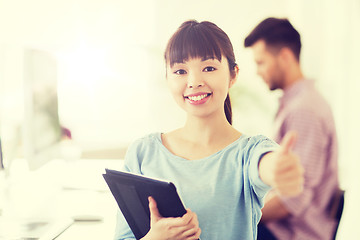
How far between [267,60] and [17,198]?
1.23 metres

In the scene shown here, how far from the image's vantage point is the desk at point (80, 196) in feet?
3.93

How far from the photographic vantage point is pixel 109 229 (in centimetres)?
120

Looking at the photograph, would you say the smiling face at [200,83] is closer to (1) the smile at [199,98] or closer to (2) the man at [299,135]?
(1) the smile at [199,98]

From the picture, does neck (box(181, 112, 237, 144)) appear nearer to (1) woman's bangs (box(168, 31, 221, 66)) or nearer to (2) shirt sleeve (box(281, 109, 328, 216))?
(1) woman's bangs (box(168, 31, 221, 66))

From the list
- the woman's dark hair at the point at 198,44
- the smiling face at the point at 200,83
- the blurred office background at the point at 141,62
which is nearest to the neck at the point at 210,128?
the smiling face at the point at 200,83

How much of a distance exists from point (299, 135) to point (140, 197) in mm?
771

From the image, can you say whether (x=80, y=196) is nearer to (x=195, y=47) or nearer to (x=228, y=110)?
(x=228, y=110)

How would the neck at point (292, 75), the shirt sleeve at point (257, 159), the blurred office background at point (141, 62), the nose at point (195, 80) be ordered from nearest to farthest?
the shirt sleeve at point (257, 159), the nose at point (195, 80), the neck at point (292, 75), the blurred office background at point (141, 62)

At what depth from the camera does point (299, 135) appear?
139cm

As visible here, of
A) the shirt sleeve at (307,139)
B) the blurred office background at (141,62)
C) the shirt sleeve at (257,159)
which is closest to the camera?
the shirt sleeve at (257,159)

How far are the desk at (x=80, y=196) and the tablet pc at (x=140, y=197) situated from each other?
0.87 ft

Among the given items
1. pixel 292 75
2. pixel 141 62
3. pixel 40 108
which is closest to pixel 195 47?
pixel 40 108

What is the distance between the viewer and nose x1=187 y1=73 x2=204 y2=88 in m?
0.91

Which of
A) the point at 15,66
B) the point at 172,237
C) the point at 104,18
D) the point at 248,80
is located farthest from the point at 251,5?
the point at 172,237
